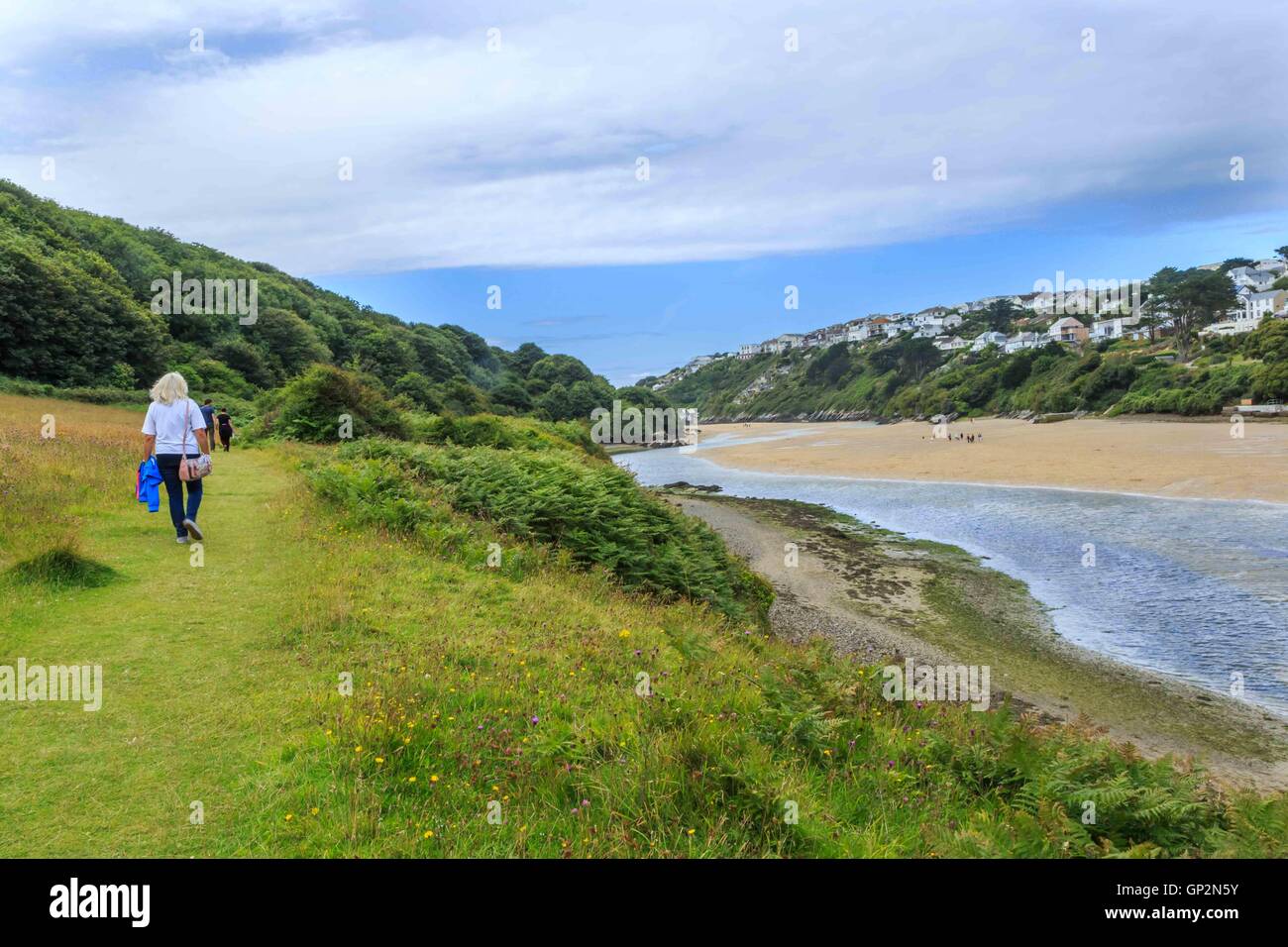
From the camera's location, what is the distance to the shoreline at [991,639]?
12172mm

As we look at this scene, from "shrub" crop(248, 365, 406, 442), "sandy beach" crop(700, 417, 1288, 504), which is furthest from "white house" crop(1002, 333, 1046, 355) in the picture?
"shrub" crop(248, 365, 406, 442)

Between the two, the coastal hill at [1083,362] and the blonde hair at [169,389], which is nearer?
the blonde hair at [169,389]

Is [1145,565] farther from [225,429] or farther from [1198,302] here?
[1198,302]

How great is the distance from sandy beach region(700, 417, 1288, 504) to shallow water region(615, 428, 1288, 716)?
128 inches

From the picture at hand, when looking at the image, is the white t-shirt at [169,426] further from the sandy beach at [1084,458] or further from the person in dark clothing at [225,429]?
the sandy beach at [1084,458]

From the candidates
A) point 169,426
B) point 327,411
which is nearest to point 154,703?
point 169,426

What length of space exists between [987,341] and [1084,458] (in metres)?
121

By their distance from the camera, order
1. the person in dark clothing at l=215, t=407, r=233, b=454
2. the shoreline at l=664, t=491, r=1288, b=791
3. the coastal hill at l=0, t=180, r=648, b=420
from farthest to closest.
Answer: the coastal hill at l=0, t=180, r=648, b=420 → the person in dark clothing at l=215, t=407, r=233, b=454 → the shoreline at l=664, t=491, r=1288, b=791

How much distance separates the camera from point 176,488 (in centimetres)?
969

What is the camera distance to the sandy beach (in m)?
35.5

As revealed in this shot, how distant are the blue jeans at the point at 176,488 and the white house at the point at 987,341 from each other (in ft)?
517

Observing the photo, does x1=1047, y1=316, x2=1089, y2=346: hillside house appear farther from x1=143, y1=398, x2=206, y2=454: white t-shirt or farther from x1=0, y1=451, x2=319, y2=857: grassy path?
x1=0, y1=451, x2=319, y2=857: grassy path

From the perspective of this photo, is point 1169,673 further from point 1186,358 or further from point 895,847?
point 1186,358

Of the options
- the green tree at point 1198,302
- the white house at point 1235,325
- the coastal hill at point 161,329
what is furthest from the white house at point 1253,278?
the coastal hill at point 161,329
